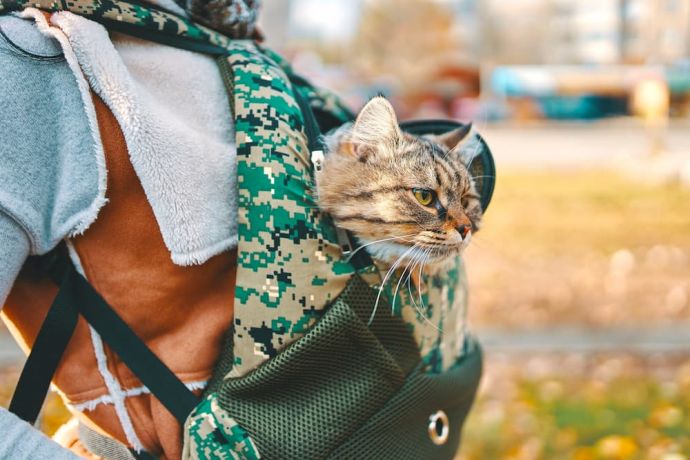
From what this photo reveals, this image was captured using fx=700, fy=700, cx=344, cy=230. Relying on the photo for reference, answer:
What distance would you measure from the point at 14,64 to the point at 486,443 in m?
2.86

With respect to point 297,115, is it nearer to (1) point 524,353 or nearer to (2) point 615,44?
(1) point 524,353

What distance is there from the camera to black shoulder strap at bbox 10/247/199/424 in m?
1.31

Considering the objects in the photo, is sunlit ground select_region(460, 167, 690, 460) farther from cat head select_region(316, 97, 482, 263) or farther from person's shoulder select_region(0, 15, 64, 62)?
person's shoulder select_region(0, 15, 64, 62)

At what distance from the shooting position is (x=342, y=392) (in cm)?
Answer: 140

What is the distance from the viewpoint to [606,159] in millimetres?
13102

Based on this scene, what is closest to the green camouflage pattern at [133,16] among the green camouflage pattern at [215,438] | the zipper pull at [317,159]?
the zipper pull at [317,159]

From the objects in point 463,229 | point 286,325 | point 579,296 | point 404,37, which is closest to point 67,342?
point 286,325

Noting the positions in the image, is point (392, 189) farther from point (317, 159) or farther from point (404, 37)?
point (404, 37)

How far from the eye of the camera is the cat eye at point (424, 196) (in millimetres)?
1585

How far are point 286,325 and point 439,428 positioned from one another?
1.60ft

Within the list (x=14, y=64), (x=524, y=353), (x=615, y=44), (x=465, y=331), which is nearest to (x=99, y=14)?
(x=14, y=64)

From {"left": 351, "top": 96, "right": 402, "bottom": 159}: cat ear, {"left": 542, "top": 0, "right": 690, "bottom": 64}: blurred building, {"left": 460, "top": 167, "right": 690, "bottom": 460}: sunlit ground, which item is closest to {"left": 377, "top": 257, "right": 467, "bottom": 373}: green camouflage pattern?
{"left": 351, "top": 96, "right": 402, "bottom": 159}: cat ear

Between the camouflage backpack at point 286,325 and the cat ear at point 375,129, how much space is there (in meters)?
0.12

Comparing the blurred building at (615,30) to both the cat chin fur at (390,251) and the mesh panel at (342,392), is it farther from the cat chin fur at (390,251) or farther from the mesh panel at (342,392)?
the mesh panel at (342,392)
